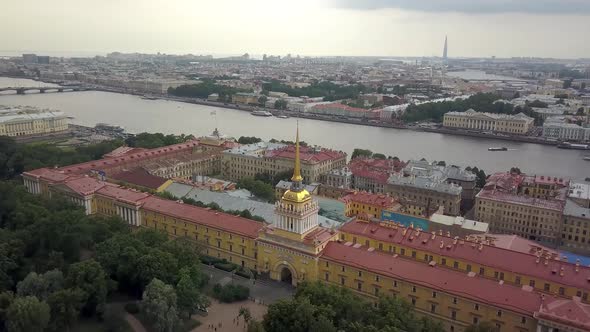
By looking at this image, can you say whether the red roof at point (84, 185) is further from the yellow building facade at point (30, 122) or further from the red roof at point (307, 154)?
the yellow building facade at point (30, 122)

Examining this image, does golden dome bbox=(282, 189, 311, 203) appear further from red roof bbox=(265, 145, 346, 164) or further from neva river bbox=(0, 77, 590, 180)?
neva river bbox=(0, 77, 590, 180)

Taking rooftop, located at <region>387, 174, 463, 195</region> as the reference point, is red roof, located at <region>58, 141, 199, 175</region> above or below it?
above

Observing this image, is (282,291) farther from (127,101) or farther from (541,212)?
(127,101)

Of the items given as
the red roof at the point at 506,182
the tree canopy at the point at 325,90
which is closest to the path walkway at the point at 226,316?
the red roof at the point at 506,182

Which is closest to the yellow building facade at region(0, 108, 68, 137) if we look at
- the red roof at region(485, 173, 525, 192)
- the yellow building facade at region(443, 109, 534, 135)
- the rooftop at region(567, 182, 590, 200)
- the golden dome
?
the golden dome

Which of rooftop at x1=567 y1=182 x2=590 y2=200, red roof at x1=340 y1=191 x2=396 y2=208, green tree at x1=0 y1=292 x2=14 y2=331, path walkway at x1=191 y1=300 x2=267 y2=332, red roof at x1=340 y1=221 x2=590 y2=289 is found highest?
red roof at x1=340 y1=221 x2=590 y2=289
